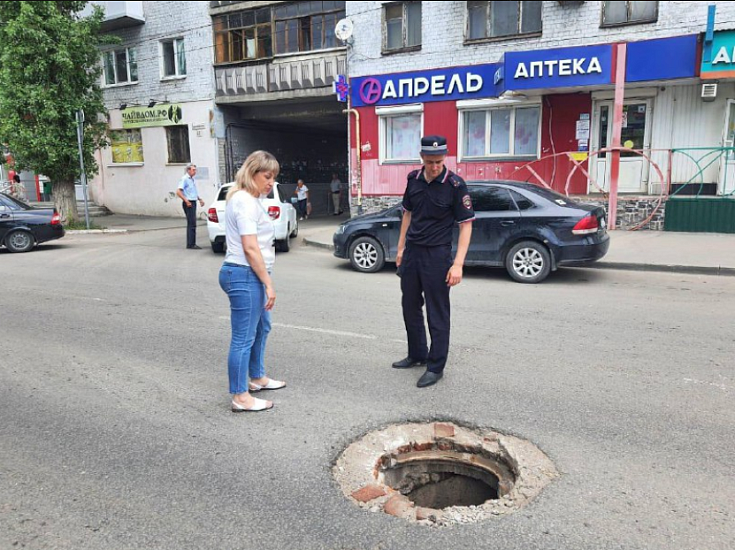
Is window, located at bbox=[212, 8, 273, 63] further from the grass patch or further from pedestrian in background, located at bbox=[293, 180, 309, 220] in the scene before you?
the grass patch

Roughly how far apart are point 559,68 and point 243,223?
12.7 metres

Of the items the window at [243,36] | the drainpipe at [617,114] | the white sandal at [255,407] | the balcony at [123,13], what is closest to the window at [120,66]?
the balcony at [123,13]

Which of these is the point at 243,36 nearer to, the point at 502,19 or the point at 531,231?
the point at 502,19

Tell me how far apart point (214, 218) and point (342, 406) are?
9.11 m

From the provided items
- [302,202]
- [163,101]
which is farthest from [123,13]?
[302,202]

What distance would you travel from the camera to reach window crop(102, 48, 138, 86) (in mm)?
23455

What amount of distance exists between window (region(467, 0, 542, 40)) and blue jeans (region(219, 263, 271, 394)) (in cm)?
1419

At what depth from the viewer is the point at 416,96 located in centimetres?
1712

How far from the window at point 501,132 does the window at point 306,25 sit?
5951 millimetres

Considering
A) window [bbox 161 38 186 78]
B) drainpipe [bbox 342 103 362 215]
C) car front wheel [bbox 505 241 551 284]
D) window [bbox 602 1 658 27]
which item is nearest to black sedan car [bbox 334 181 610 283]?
car front wheel [bbox 505 241 551 284]

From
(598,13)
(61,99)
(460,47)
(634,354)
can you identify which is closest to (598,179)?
(598,13)

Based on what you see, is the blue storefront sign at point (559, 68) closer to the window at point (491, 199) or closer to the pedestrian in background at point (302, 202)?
the window at point (491, 199)

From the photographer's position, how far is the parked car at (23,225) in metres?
12.7

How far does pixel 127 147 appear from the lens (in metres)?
24.5
